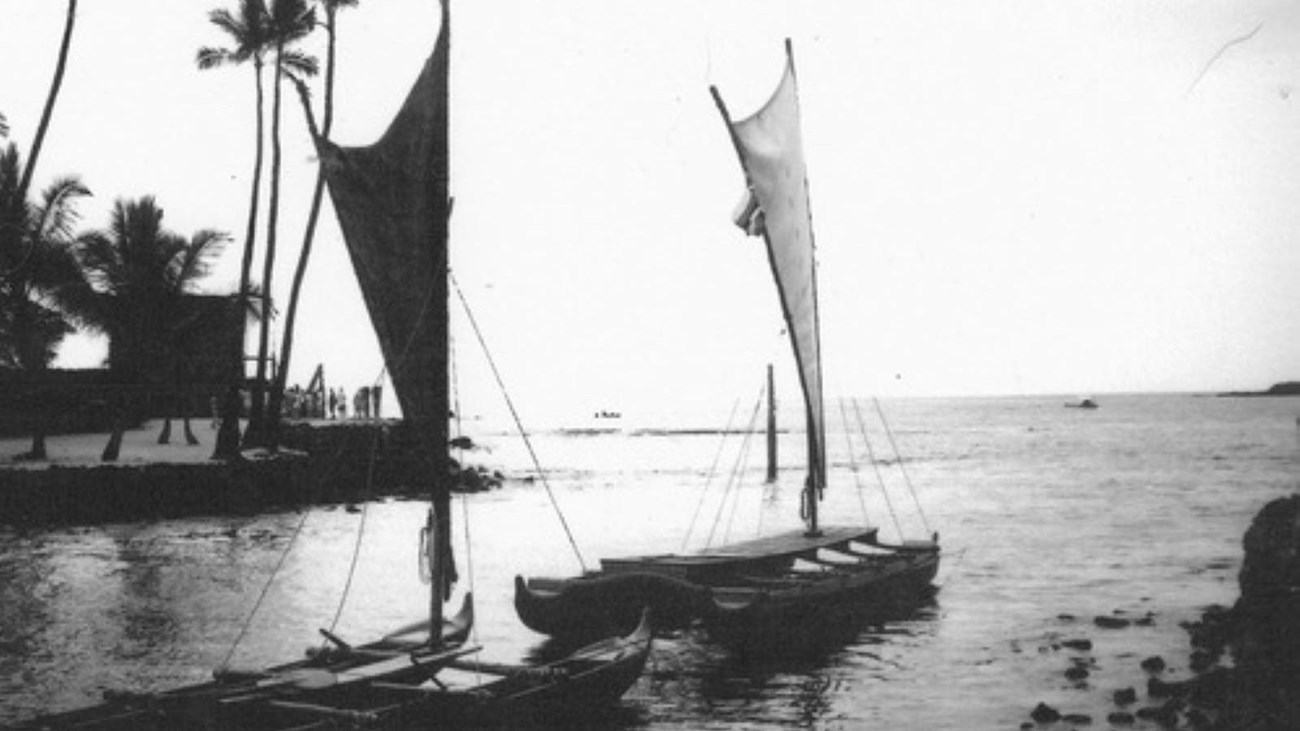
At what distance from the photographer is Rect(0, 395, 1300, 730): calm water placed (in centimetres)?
1658

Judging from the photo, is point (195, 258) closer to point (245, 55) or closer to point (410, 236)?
point (245, 55)

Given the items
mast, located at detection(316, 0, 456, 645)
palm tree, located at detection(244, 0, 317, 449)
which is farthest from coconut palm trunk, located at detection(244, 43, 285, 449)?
mast, located at detection(316, 0, 456, 645)

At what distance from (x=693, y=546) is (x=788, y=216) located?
17.1 m

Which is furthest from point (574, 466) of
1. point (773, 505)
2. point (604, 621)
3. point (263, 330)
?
point (604, 621)

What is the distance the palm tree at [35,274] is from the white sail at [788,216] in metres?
21.6

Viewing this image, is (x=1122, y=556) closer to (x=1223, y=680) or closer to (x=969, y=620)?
(x=969, y=620)

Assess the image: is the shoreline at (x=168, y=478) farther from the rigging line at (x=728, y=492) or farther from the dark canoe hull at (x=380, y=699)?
the dark canoe hull at (x=380, y=699)

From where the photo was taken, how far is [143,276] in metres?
39.5

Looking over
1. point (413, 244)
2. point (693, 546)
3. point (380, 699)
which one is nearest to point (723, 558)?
point (380, 699)

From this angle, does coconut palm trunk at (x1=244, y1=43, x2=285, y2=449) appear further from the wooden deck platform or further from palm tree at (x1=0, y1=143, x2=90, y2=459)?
the wooden deck platform

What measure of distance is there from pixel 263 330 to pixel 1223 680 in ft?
115

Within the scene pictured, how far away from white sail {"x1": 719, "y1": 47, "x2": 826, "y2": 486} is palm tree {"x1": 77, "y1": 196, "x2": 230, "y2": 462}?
80.2 ft

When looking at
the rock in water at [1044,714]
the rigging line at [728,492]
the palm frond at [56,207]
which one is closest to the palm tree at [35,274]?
the palm frond at [56,207]

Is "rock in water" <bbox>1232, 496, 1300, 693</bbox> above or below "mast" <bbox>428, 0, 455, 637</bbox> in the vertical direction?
below
